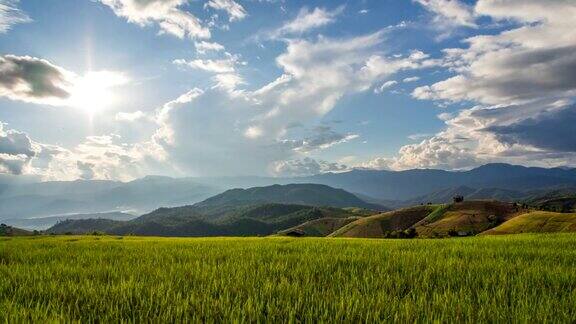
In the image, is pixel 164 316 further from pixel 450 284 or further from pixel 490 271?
pixel 490 271

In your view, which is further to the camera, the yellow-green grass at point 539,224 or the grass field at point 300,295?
the yellow-green grass at point 539,224

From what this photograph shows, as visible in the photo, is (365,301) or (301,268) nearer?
(365,301)

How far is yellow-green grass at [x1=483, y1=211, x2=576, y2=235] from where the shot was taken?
5128 inches

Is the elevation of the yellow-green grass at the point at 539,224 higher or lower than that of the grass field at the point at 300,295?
lower

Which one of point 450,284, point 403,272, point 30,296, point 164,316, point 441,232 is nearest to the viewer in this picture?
point 164,316

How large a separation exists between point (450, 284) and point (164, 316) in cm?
517

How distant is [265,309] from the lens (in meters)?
5.53

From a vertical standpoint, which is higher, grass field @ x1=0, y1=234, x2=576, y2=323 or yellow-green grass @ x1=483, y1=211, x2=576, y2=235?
grass field @ x1=0, y1=234, x2=576, y2=323

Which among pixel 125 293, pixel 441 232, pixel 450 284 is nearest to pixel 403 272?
pixel 450 284

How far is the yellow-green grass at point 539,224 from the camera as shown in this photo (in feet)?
427

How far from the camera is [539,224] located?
141 meters

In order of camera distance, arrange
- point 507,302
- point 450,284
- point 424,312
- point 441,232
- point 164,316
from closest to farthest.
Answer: point 164,316 → point 424,312 → point 507,302 → point 450,284 → point 441,232

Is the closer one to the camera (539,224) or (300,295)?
(300,295)

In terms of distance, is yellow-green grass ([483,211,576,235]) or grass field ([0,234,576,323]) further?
yellow-green grass ([483,211,576,235])
